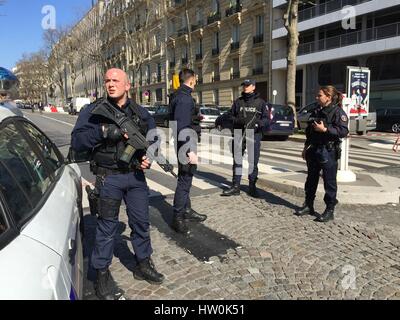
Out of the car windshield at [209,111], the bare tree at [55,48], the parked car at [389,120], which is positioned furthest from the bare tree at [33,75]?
the parked car at [389,120]

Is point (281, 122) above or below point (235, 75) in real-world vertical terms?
below

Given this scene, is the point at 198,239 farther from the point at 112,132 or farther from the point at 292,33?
the point at 292,33

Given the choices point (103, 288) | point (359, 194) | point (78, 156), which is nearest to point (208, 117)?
point (359, 194)

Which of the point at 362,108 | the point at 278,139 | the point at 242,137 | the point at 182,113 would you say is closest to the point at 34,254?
the point at 182,113

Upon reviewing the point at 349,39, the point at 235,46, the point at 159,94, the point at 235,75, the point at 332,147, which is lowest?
the point at 332,147

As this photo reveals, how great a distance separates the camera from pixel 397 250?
422 centimetres

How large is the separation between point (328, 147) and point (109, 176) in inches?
118

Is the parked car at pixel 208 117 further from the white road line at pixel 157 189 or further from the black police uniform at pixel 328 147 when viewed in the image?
the black police uniform at pixel 328 147

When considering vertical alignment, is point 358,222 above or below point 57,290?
below

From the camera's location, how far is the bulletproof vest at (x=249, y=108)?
6430mm

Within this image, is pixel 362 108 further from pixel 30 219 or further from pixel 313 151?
pixel 30 219

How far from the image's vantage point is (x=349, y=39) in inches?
1150

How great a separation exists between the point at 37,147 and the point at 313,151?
11.3 ft
